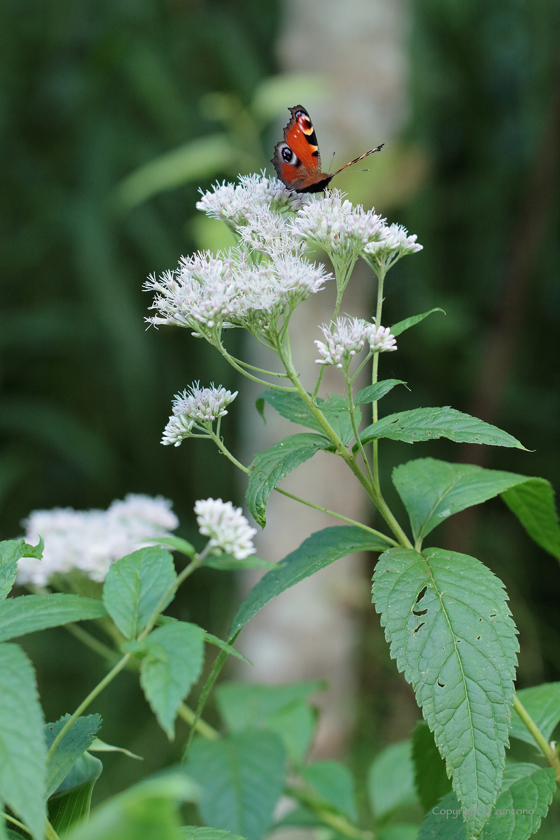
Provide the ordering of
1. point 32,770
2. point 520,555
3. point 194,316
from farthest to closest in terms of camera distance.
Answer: point 520,555
point 194,316
point 32,770

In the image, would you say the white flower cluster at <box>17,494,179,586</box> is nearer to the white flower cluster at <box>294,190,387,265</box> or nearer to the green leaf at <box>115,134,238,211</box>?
the white flower cluster at <box>294,190,387,265</box>

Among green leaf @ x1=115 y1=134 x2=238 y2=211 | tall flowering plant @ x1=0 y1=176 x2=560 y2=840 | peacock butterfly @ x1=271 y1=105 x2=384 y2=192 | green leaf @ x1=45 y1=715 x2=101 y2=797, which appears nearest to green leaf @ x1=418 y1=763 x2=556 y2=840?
tall flowering plant @ x1=0 y1=176 x2=560 y2=840

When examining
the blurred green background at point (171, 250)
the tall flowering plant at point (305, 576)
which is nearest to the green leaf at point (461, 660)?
the tall flowering plant at point (305, 576)

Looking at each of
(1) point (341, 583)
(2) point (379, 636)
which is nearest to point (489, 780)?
(1) point (341, 583)

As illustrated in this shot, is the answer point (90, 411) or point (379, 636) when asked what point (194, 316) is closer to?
point (379, 636)

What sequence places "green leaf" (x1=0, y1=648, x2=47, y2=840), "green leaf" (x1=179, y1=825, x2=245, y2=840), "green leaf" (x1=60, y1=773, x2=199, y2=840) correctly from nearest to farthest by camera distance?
"green leaf" (x1=60, y1=773, x2=199, y2=840) < "green leaf" (x1=0, y1=648, x2=47, y2=840) < "green leaf" (x1=179, y1=825, x2=245, y2=840)

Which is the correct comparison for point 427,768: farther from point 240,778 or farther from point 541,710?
point 240,778
